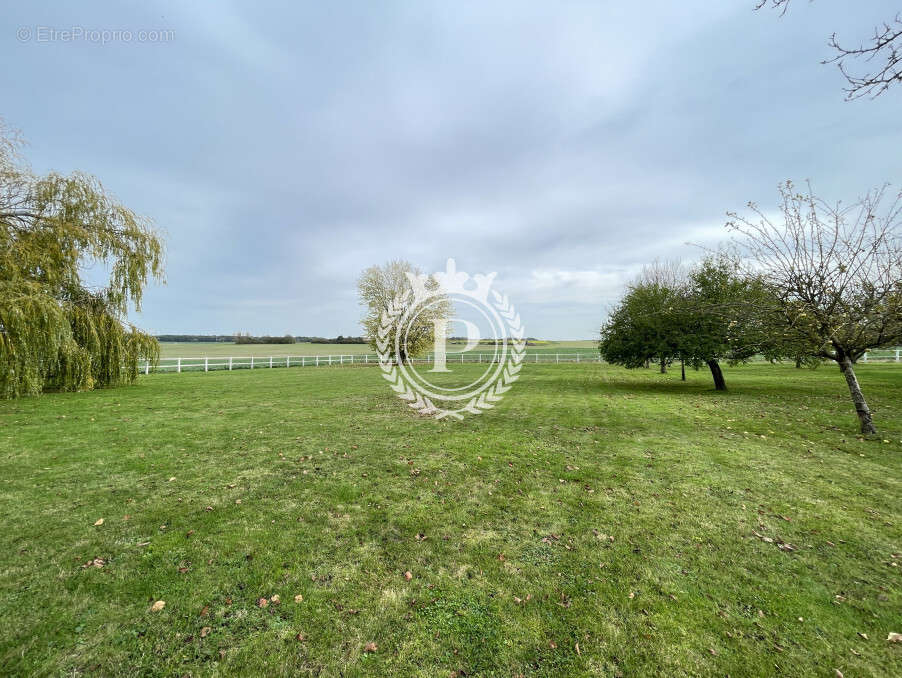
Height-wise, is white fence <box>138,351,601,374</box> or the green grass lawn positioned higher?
white fence <box>138,351,601,374</box>

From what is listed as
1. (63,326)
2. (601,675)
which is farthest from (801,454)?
(63,326)

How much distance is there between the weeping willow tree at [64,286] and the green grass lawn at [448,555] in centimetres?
498

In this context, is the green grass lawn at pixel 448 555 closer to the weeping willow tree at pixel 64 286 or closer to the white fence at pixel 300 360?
the weeping willow tree at pixel 64 286

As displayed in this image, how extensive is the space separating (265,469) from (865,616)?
7039mm

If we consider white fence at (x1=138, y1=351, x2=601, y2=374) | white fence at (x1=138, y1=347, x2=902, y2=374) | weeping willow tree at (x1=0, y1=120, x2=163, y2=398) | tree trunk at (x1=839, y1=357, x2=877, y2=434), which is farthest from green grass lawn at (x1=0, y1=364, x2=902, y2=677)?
white fence at (x1=138, y1=351, x2=601, y2=374)

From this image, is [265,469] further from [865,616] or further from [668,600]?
[865,616]

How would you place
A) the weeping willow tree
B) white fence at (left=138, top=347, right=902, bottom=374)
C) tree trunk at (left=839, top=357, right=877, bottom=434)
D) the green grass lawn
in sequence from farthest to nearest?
white fence at (left=138, top=347, right=902, bottom=374), the weeping willow tree, tree trunk at (left=839, top=357, right=877, bottom=434), the green grass lawn

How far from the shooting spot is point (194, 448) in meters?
6.63

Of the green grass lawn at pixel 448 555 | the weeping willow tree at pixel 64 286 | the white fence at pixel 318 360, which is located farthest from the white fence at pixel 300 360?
the green grass lawn at pixel 448 555

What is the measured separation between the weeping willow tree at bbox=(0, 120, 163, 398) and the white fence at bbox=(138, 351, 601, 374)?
28.9 feet

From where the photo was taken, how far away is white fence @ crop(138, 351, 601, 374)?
24.6 meters

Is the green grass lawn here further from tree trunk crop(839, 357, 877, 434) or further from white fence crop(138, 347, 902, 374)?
white fence crop(138, 347, 902, 374)

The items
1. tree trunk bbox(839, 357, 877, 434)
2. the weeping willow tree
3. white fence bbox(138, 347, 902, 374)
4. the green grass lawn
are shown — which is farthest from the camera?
white fence bbox(138, 347, 902, 374)

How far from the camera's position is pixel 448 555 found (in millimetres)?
3438
